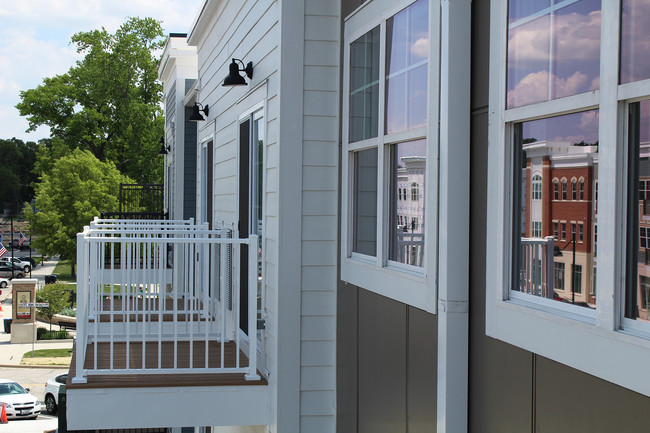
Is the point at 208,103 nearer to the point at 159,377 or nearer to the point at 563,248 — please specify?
the point at 159,377

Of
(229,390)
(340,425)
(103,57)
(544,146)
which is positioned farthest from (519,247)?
(103,57)

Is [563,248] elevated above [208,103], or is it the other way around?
[208,103]

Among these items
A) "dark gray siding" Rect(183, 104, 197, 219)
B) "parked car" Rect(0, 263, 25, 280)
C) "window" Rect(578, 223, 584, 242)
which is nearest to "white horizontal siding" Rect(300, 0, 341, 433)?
"window" Rect(578, 223, 584, 242)

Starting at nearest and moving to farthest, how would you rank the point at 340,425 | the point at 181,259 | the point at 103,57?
1. the point at 340,425
2. the point at 181,259
3. the point at 103,57

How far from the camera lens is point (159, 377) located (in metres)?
4.87

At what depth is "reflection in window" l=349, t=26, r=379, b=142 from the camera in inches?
150

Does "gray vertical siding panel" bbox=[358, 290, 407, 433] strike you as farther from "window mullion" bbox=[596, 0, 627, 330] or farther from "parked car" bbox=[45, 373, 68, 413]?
"parked car" bbox=[45, 373, 68, 413]

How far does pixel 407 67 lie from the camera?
10.8 feet

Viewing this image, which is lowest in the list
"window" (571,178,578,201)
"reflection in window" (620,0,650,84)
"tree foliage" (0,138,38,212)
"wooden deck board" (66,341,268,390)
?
"wooden deck board" (66,341,268,390)

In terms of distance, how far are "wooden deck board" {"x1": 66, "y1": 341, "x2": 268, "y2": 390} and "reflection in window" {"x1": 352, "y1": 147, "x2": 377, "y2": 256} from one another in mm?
1378

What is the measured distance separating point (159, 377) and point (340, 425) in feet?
4.32

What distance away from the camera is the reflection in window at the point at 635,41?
1.77m

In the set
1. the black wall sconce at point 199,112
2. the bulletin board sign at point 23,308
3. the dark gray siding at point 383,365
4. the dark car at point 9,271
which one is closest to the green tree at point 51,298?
the bulletin board sign at point 23,308

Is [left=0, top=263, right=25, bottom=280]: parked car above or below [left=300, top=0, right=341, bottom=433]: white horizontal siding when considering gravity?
below
